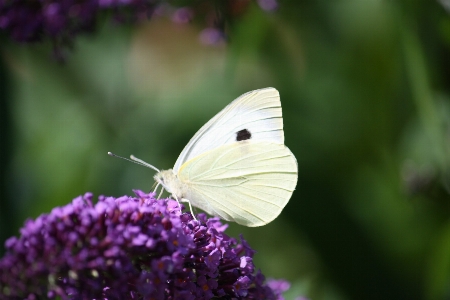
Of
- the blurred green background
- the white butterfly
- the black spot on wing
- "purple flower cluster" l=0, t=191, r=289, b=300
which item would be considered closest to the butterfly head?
the white butterfly

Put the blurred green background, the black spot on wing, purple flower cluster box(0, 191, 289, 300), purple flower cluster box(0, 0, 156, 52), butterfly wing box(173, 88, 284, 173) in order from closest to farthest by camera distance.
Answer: purple flower cluster box(0, 191, 289, 300) → butterfly wing box(173, 88, 284, 173) → the black spot on wing → purple flower cluster box(0, 0, 156, 52) → the blurred green background

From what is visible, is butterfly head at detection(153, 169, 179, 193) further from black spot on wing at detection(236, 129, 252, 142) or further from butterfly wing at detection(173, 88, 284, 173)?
black spot on wing at detection(236, 129, 252, 142)

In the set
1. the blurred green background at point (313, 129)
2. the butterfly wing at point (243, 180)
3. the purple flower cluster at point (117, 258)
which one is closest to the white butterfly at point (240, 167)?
the butterfly wing at point (243, 180)

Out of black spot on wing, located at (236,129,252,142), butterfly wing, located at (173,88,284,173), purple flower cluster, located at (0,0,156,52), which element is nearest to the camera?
butterfly wing, located at (173,88,284,173)

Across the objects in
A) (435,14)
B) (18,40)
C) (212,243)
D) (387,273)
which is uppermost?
(435,14)

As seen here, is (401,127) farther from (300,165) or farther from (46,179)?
(46,179)

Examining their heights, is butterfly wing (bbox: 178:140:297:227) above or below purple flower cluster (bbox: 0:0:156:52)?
below

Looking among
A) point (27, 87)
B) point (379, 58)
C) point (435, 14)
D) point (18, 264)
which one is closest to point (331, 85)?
point (379, 58)

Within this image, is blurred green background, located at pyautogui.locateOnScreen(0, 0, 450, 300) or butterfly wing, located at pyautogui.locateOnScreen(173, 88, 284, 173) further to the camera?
blurred green background, located at pyautogui.locateOnScreen(0, 0, 450, 300)
